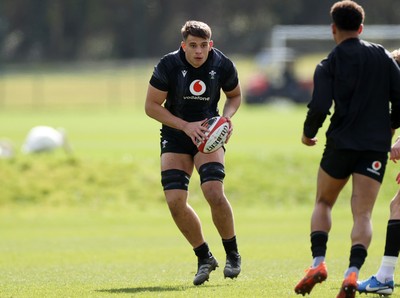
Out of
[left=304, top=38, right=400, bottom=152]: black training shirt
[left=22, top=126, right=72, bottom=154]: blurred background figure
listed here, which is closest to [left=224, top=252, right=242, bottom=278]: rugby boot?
[left=304, top=38, right=400, bottom=152]: black training shirt

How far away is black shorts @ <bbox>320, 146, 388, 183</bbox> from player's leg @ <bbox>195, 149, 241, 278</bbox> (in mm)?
1787

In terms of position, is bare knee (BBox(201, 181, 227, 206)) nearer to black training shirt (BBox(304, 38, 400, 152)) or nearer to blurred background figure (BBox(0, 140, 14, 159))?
black training shirt (BBox(304, 38, 400, 152))

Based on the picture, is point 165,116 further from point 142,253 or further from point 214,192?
point 142,253

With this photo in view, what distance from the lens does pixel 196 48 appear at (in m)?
9.12

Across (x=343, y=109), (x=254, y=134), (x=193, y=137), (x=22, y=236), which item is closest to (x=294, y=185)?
(x=22, y=236)

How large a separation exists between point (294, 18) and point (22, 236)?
4730 cm

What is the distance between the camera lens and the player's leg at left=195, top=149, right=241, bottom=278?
9211 millimetres

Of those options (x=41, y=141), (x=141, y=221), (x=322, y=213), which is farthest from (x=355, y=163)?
(x=41, y=141)

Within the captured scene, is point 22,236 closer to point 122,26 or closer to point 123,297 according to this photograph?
point 123,297

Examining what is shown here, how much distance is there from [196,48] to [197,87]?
0.39 m

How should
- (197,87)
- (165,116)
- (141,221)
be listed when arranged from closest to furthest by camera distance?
(165,116)
(197,87)
(141,221)

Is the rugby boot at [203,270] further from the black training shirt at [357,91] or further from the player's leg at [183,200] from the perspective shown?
the black training shirt at [357,91]

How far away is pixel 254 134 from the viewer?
3350 centimetres

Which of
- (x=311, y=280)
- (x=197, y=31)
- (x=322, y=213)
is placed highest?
(x=197, y=31)
